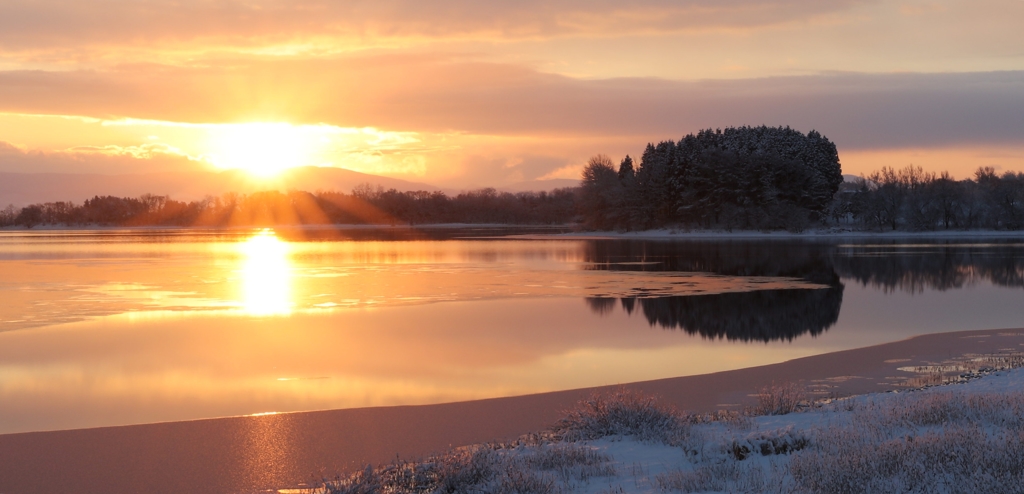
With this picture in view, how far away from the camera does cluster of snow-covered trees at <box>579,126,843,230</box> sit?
251ft

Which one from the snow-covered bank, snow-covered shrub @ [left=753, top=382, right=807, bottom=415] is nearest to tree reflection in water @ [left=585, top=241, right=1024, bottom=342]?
snow-covered shrub @ [left=753, top=382, right=807, bottom=415]

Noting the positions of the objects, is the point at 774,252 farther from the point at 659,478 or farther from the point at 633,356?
the point at 659,478

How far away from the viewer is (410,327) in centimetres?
1766

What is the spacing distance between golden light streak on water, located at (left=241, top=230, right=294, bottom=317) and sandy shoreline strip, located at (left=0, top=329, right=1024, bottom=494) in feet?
35.3

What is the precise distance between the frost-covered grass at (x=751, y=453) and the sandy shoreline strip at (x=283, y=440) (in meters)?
1.03

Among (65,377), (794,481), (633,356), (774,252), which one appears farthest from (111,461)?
(774,252)

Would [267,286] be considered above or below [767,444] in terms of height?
below

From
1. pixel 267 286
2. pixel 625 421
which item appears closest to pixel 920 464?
pixel 625 421

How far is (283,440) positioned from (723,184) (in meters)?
73.1

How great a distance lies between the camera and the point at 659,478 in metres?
6.52

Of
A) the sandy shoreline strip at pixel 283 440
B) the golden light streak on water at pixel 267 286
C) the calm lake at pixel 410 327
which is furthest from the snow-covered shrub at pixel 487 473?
the golden light streak on water at pixel 267 286

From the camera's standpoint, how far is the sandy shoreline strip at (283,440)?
7.55 meters

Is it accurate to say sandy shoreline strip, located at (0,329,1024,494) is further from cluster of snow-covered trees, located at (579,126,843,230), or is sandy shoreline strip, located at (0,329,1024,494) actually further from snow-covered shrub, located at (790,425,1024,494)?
cluster of snow-covered trees, located at (579,126,843,230)

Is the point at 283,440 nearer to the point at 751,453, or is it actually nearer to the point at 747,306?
the point at 751,453
